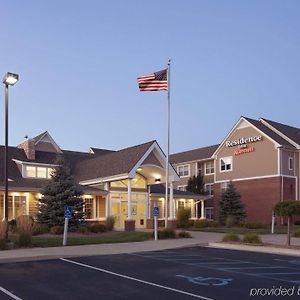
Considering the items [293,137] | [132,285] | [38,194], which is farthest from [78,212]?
[293,137]

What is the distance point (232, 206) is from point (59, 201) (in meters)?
21.3

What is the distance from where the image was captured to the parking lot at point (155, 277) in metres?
9.94

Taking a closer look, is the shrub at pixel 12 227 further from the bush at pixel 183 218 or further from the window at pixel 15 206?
the bush at pixel 183 218

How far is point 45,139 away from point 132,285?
37974 millimetres

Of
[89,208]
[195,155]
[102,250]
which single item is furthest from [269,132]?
[102,250]

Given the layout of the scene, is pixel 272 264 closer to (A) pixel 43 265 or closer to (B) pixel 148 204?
(A) pixel 43 265

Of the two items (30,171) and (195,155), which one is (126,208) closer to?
(30,171)

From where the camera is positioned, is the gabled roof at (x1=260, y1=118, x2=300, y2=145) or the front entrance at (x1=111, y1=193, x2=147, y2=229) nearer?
the front entrance at (x1=111, y1=193, x2=147, y2=229)

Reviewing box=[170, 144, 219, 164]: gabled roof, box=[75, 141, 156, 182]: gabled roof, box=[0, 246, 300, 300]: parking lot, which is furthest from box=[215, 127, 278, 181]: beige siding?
box=[0, 246, 300, 300]: parking lot

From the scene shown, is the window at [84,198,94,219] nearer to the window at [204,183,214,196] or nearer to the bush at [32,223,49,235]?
the bush at [32,223,49,235]

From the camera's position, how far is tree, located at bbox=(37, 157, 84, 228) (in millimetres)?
28672

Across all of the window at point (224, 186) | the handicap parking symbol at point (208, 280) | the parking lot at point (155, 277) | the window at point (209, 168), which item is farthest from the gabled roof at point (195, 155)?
the handicap parking symbol at point (208, 280)

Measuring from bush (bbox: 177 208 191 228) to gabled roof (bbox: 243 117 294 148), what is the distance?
12.2 metres

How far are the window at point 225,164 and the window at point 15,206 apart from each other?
2417cm
